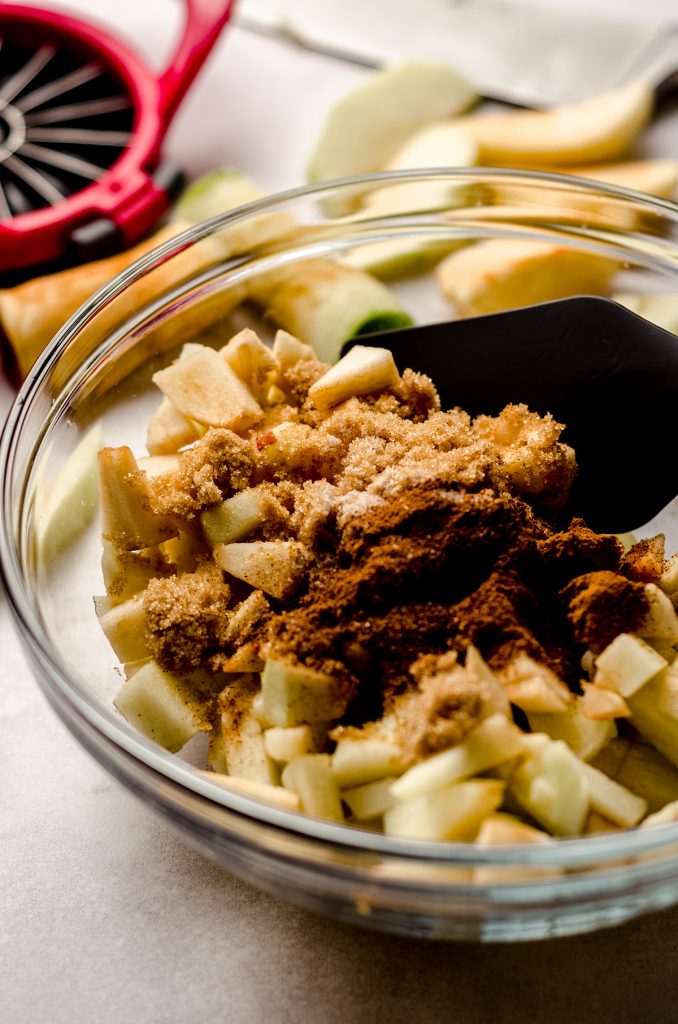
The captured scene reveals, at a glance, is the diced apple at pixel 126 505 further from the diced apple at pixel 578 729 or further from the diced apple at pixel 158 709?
the diced apple at pixel 578 729

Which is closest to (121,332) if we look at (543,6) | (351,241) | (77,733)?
(351,241)

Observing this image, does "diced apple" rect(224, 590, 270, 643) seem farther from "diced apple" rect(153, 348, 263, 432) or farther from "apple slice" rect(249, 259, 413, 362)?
"apple slice" rect(249, 259, 413, 362)

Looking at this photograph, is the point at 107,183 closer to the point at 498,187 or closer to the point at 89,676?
the point at 498,187

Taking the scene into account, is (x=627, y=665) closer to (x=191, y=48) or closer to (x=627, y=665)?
(x=627, y=665)

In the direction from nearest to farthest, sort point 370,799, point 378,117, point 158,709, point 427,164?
point 370,799 < point 158,709 < point 427,164 < point 378,117

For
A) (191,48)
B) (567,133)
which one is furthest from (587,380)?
(191,48)

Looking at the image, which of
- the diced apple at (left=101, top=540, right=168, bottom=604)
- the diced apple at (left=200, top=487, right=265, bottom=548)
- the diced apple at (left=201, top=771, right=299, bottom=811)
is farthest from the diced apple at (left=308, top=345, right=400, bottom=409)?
the diced apple at (left=201, top=771, right=299, bottom=811)
